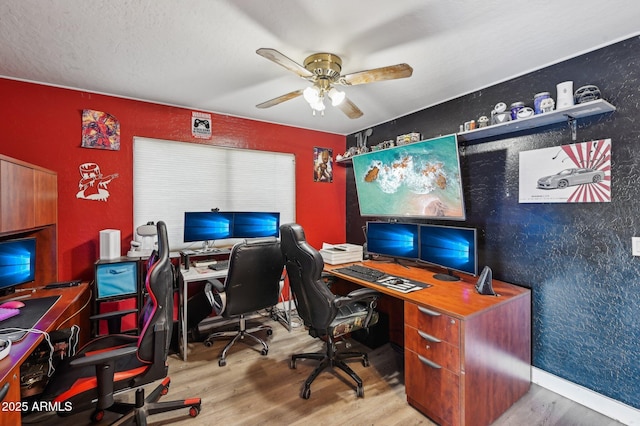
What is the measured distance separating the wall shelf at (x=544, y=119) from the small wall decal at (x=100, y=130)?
3163 mm

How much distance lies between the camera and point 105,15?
5.01 feet

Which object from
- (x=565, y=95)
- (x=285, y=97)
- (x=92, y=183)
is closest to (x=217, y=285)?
(x=92, y=183)

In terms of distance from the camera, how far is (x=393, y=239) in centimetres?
284

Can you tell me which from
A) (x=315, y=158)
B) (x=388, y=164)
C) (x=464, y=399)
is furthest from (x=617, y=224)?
(x=315, y=158)

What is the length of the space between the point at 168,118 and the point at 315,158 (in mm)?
1809

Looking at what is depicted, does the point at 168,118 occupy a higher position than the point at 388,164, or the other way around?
the point at 168,118

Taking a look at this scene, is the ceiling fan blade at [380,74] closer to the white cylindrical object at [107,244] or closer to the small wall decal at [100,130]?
the small wall decal at [100,130]

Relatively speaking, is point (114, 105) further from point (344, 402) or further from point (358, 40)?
point (344, 402)

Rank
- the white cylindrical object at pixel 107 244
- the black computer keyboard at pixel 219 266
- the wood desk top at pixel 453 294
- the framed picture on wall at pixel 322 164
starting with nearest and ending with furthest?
the wood desk top at pixel 453 294
the white cylindrical object at pixel 107 244
the black computer keyboard at pixel 219 266
the framed picture on wall at pixel 322 164

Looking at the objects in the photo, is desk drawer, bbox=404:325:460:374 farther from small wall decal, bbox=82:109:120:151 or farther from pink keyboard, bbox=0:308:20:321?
small wall decal, bbox=82:109:120:151

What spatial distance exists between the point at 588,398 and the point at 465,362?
112 cm

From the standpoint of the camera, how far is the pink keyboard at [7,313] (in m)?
1.59

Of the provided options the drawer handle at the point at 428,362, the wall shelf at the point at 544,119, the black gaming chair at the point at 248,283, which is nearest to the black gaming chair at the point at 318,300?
the black gaming chair at the point at 248,283

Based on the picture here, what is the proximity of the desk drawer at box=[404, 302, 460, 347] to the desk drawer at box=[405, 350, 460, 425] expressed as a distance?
192 mm
